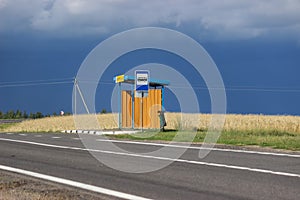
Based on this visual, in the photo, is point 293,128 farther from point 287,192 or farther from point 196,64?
point 287,192

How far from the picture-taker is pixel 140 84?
1000 inches

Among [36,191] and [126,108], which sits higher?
[126,108]

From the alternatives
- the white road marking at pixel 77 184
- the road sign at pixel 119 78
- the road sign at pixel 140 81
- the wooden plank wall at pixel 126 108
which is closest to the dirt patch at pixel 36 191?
the white road marking at pixel 77 184

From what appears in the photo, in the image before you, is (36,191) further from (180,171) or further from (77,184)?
(180,171)

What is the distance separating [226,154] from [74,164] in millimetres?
4614

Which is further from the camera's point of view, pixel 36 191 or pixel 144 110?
pixel 144 110

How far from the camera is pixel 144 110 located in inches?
1147

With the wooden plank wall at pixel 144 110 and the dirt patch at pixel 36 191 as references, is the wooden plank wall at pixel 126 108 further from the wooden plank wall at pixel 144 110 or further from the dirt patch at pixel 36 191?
the dirt patch at pixel 36 191

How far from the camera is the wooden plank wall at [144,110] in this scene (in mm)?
28062

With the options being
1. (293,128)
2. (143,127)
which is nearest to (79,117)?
(143,127)

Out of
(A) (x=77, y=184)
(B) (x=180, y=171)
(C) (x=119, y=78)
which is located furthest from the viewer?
(C) (x=119, y=78)

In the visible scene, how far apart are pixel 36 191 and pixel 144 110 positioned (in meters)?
20.4

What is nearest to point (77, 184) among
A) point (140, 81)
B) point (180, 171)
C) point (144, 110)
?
point (180, 171)

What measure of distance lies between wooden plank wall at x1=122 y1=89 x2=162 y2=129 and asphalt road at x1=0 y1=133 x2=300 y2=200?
1122 cm
